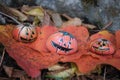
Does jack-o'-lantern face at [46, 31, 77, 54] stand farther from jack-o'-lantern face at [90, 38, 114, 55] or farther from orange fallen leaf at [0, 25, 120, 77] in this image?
jack-o'-lantern face at [90, 38, 114, 55]

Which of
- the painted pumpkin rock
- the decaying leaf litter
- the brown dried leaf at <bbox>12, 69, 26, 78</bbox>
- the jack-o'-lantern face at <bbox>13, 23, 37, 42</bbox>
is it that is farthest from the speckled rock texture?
the brown dried leaf at <bbox>12, 69, 26, 78</bbox>

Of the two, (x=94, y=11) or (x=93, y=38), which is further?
(x=94, y=11)

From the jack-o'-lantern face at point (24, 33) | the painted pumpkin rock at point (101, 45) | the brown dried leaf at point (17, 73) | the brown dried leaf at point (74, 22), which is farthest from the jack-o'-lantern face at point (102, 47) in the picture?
the brown dried leaf at point (17, 73)

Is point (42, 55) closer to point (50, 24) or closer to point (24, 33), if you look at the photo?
point (24, 33)

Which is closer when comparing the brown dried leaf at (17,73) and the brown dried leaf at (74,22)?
the brown dried leaf at (17,73)

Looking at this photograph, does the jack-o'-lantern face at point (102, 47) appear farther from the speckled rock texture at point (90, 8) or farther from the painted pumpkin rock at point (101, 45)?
the speckled rock texture at point (90, 8)

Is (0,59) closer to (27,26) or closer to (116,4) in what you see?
(27,26)

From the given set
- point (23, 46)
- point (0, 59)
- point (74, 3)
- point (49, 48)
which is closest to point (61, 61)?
point (49, 48)
